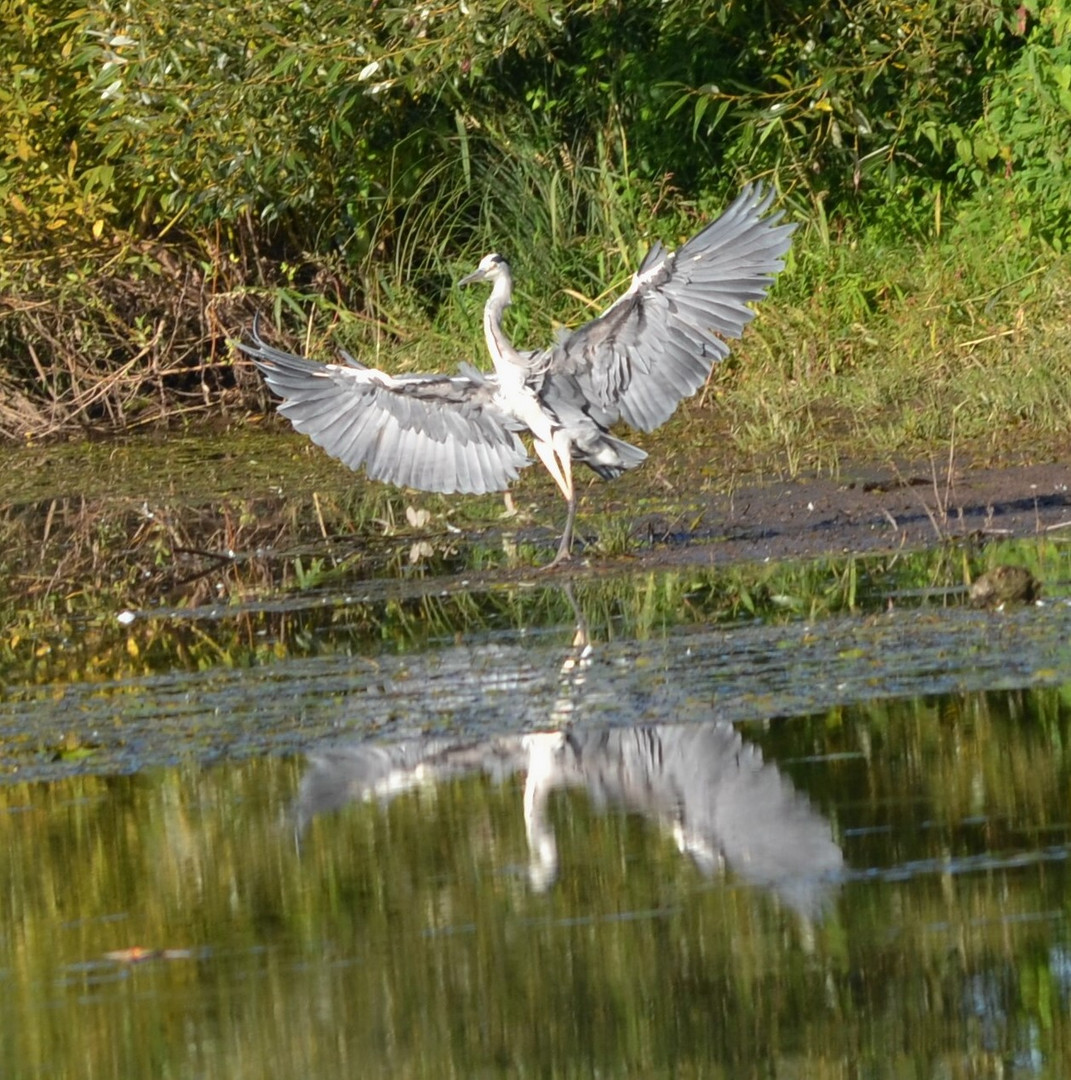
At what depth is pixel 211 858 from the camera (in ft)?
15.2

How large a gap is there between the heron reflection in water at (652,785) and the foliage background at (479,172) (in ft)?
15.9

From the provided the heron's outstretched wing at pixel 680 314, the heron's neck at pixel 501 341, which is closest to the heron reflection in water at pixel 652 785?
the heron's outstretched wing at pixel 680 314

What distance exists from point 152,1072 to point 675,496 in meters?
5.97

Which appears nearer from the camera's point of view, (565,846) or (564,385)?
(565,846)

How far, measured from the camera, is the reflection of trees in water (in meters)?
4.21

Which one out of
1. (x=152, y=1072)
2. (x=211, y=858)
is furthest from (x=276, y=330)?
(x=152, y=1072)

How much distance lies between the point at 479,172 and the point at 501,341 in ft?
16.2

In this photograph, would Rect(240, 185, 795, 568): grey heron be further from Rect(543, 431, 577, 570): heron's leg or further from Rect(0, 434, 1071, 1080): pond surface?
Rect(0, 434, 1071, 1080): pond surface

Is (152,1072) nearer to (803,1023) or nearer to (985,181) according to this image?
(803,1023)

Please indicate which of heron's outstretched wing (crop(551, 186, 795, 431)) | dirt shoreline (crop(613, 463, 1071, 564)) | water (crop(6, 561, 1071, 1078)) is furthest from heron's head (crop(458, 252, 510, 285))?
water (crop(6, 561, 1071, 1078))

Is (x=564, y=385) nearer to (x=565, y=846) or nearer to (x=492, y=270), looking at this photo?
(x=492, y=270)

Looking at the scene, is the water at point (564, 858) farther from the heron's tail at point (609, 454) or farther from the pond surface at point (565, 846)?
the heron's tail at point (609, 454)

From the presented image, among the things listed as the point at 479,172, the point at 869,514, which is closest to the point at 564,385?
the point at 869,514

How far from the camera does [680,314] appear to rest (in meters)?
7.95
